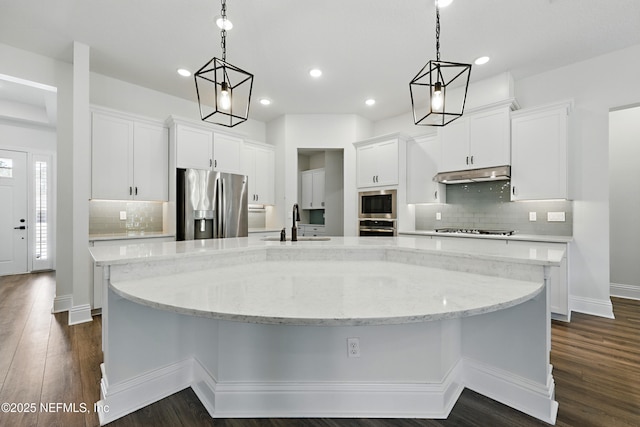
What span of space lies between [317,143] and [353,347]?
401 cm

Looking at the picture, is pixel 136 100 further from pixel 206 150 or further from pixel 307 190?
pixel 307 190

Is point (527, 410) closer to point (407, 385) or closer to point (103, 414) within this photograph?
point (407, 385)

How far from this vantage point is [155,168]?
396 centimetres

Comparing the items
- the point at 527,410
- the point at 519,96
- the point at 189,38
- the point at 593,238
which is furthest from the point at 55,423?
the point at 519,96

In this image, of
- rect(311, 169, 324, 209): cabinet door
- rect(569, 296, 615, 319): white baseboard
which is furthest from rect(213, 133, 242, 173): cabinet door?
rect(569, 296, 615, 319): white baseboard

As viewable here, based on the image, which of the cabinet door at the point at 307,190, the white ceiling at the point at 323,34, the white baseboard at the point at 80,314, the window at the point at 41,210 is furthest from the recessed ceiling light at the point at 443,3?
the window at the point at 41,210

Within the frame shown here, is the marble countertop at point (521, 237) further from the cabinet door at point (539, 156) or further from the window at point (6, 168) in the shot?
the window at point (6, 168)

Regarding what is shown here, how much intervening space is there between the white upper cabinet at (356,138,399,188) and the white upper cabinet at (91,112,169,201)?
298 centimetres

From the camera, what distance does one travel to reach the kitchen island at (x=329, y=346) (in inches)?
61.3

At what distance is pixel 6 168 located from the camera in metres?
5.27

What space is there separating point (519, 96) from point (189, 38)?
404 cm

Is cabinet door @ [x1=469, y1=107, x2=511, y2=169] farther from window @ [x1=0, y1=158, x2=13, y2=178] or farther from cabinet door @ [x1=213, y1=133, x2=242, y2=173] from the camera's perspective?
window @ [x1=0, y1=158, x2=13, y2=178]

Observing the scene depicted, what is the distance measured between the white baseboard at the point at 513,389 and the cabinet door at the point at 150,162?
12.9 ft

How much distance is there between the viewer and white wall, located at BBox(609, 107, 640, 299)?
402cm
